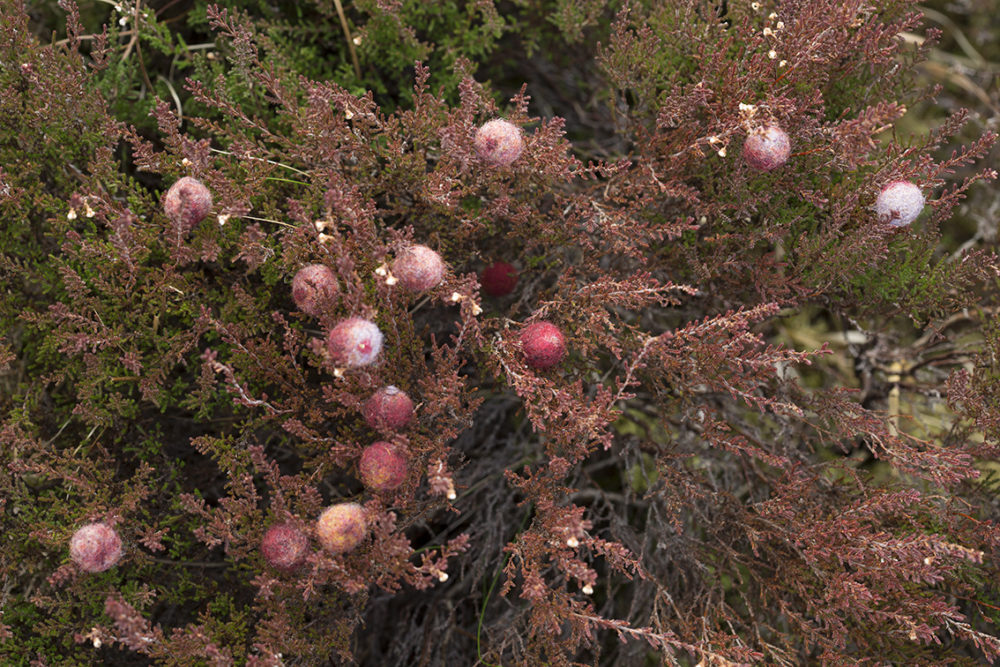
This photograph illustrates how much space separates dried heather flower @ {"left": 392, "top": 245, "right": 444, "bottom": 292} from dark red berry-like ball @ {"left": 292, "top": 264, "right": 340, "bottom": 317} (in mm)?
109

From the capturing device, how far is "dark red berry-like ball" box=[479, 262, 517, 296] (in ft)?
5.27

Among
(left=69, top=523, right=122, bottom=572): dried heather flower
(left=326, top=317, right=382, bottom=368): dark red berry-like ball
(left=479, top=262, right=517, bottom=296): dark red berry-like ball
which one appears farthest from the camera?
(left=479, top=262, right=517, bottom=296): dark red berry-like ball

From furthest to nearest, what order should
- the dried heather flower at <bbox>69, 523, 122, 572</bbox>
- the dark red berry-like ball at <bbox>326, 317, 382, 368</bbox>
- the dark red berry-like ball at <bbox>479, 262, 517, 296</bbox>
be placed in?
the dark red berry-like ball at <bbox>479, 262, 517, 296</bbox>
the dried heather flower at <bbox>69, 523, 122, 572</bbox>
the dark red berry-like ball at <bbox>326, 317, 382, 368</bbox>

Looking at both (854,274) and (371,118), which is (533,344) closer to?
(371,118)

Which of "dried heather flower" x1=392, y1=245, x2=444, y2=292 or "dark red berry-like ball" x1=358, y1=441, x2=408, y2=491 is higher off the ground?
"dried heather flower" x1=392, y1=245, x2=444, y2=292

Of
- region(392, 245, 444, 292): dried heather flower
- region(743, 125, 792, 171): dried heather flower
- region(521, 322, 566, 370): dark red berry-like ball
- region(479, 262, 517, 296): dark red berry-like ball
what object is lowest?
region(479, 262, 517, 296): dark red berry-like ball

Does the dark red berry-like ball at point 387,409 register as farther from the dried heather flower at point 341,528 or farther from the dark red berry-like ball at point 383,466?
the dried heather flower at point 341,528

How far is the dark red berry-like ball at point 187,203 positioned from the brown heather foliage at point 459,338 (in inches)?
1.5

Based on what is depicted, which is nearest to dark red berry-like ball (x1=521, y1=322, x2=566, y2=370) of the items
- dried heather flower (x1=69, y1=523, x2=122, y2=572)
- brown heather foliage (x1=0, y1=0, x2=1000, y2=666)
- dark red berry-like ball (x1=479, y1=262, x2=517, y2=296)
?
brown heather foliage (x1=0, y1=0, x2=1000, y2=666)

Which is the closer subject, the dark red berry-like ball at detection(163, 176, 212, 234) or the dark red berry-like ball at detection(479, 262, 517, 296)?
the dark red berry-like ball at detection(163, 176, 212, 234)

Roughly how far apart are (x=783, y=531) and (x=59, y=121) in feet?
5.39

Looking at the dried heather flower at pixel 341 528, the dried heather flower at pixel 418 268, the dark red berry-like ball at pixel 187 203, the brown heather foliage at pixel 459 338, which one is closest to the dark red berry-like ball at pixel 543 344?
the brown heather foliage at pixel 459 338

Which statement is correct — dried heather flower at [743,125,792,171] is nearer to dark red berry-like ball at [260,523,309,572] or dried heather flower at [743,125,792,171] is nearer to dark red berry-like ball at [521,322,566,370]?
dark red berry-like ball at [521,322,566,370]

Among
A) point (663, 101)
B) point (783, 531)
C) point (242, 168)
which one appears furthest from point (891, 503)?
point (242, 168)
